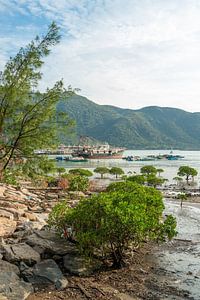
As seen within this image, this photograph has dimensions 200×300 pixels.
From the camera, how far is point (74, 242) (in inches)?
485

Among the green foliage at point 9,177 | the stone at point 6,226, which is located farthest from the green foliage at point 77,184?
the green foliage at point 9,177

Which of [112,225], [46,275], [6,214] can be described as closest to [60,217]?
[112,225]

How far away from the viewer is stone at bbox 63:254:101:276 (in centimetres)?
1070

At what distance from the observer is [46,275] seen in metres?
9.91

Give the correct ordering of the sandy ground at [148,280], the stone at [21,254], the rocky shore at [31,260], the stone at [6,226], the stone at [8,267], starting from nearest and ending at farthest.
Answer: the rocky shore at [31,260] → the sandy ground at [148,280] → the stone at [8,267] → the stone at [21,254] → the stone at [6,226]

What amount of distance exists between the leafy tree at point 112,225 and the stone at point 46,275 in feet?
3.40

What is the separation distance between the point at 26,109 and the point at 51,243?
4.43 metres

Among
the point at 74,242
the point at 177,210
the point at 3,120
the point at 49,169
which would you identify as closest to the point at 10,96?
the point at 3,120

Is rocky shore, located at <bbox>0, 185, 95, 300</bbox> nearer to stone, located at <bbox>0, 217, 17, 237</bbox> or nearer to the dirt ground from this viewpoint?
stone, located at <bbox>0, 217, 17, 237</bbox>

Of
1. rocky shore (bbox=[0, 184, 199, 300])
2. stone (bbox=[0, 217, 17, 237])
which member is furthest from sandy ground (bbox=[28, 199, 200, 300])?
stone (bbox=[0, 217, 17, 237])

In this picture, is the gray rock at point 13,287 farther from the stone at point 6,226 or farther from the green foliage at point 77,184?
the green foliage at point 77,184

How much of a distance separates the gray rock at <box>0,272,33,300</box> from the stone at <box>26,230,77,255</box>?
2213 millimetres

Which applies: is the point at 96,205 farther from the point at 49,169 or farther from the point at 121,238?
the point at 49,169

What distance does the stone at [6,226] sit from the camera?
13.8 metres
